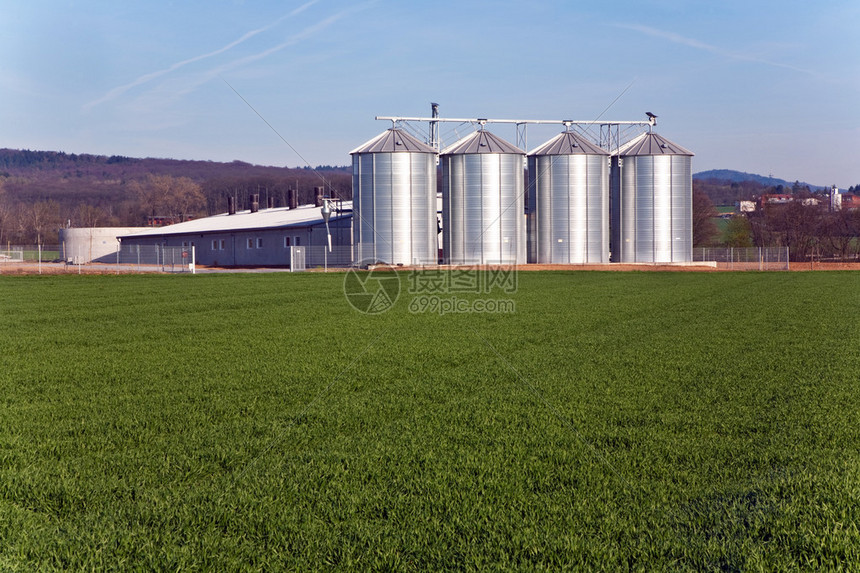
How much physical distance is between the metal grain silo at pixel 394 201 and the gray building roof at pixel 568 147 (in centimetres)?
975

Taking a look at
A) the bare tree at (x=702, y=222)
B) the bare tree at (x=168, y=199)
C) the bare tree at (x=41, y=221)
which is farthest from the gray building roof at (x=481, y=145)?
the bare tree at (x=168, y=199)

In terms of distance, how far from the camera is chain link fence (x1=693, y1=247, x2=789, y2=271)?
63.4m

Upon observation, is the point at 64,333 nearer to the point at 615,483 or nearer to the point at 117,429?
the point at 117,429

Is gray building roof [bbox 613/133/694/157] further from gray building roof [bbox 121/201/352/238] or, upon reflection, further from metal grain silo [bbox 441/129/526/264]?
gray building roof [bbox 121/201/352/238]

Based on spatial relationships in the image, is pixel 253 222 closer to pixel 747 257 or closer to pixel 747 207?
pixel 747 257

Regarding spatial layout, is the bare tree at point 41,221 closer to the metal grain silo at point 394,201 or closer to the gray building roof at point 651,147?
the metal grain silo at point 394,201

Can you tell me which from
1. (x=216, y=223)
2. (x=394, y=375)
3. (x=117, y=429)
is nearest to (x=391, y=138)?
(x=216, y=223)

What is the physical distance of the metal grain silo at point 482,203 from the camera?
5409 cm

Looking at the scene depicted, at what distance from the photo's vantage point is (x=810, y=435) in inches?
304

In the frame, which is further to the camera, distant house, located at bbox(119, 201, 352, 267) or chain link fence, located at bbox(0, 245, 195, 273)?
chain link fence, located at bbox(0, 245, 195, 273)

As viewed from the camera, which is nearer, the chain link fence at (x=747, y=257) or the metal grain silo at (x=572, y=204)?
the metal grain silo at (x=572, y=204)

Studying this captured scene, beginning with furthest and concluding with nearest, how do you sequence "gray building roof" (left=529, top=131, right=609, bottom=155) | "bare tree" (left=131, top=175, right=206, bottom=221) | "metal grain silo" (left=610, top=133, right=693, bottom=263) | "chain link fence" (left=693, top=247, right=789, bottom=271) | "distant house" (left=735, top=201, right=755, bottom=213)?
"bare tree" (left=131, top=175, right=206, bottom=221) < "distant house" (left=735, top=201, right=755, bottom=213) < "chain link fence" (left=693, top=247, right=789, bottom=271) < "metal grain silo" (left=610, top=133, right=693, bottom=263) < "gray building roof" (left=529, top=131, right=609, bottom=155)

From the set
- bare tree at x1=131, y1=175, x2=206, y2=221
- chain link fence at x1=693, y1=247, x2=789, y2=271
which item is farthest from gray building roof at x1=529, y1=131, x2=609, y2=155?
bare tree at x1=131, y1=175, x2=206, y2=221

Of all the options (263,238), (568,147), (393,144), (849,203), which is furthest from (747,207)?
(393,144)
